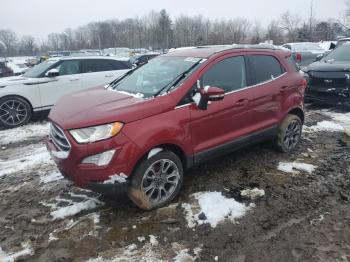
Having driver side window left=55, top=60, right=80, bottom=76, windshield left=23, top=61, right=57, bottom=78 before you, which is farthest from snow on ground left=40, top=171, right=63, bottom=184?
driver side window left=55, top=60, right=80, bottom=76

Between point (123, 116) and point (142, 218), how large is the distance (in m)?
1.20

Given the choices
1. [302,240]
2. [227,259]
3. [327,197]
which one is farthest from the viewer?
[327,197]

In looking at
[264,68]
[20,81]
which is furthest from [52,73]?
[264,68]

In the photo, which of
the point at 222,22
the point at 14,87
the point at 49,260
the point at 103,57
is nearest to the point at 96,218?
the point at 49,260

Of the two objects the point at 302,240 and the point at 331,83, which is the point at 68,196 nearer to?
the point at 302,240

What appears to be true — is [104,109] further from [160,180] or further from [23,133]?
[23,133]

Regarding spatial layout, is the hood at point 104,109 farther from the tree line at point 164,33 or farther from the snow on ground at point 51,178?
the tree line at point 164,33

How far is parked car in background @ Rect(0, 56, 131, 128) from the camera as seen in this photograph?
8367mm

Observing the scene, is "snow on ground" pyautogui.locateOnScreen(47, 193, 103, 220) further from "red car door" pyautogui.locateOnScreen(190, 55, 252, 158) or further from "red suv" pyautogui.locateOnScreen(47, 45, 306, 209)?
"red car door" pyautogui.locateOnScreen(190, 55, 252, 158)

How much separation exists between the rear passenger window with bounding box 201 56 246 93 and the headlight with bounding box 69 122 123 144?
132 cm

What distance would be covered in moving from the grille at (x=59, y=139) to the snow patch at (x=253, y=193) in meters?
2.26

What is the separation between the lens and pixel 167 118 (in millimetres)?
3977

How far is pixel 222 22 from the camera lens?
8194cm

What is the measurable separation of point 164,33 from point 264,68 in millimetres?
64844
